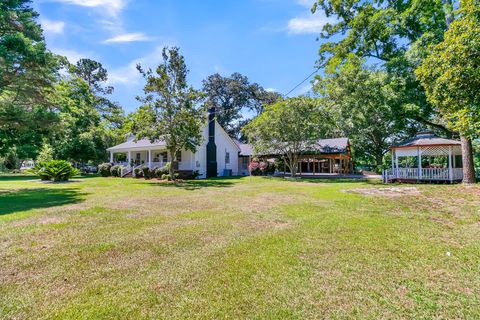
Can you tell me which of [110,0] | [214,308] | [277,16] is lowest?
[214,308]

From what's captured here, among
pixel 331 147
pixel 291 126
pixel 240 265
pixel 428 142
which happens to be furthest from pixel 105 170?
pixel 428 142

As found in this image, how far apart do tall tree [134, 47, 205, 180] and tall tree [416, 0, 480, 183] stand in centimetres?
1353

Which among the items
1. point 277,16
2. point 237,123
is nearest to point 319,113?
point 277,16

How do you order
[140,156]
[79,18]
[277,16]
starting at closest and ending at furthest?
[79,18] → [277,16] → [140,156]

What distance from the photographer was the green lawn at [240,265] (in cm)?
276

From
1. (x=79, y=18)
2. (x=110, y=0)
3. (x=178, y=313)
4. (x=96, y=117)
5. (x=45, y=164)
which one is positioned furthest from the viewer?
(x=96, y=117)

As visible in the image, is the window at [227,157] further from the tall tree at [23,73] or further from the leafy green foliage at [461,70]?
the leafy green foliage at [461,70]

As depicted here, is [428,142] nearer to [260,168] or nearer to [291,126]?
[291,126]

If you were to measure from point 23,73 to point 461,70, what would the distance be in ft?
64.7

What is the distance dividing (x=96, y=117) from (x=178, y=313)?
39.9 meters

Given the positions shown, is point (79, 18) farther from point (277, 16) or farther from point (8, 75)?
point (277, 16)

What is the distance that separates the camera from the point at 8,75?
12.9m

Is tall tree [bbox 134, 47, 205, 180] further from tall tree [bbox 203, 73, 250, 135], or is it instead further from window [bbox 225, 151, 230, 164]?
tall tree [bbox 203, 73, 250, 135]

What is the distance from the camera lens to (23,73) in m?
13.4
